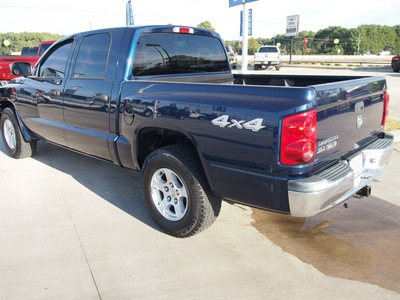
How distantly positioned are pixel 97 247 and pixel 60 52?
263 centimetres

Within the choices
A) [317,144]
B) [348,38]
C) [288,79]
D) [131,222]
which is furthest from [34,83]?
[348,38]

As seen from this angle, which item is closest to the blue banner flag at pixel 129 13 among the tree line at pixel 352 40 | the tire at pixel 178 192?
the tire at pixel 178 192

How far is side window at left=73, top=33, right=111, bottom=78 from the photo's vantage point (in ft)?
11.7

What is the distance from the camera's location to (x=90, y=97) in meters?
3.58

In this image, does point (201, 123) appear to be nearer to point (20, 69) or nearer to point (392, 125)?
point (20, 69)

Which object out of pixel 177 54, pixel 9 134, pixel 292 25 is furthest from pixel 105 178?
pixel 292 25

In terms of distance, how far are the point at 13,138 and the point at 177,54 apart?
327 centimetres

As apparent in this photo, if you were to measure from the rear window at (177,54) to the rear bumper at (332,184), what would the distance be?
201cm

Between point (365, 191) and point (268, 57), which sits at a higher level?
point (268, 57)

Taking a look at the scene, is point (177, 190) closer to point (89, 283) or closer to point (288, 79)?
point (89, 283)

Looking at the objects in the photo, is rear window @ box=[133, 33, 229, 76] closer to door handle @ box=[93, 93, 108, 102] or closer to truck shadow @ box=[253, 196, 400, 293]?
door handle @ box=[93, 93, 108, 102]

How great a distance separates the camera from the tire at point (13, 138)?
5.21 meters

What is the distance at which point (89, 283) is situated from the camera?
2518mm

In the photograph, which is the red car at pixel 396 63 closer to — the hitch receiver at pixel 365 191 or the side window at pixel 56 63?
the hitch receiver at pixel 365 191
